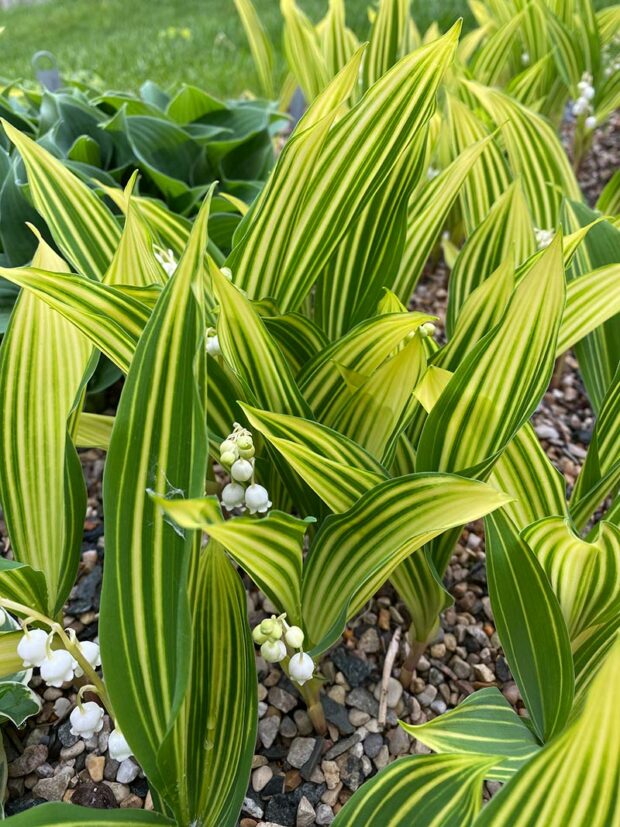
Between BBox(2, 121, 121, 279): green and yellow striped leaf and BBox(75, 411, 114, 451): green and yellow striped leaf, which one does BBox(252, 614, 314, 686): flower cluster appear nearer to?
BBox(75, 411, 114, 451): green and yellow striped leaf

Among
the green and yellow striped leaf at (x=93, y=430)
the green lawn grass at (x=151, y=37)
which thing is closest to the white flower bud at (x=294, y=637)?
the green and yellow striped leaf at (x=93, y=430)

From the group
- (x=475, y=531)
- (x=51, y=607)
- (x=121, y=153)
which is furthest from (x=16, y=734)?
(x=121, y=153)

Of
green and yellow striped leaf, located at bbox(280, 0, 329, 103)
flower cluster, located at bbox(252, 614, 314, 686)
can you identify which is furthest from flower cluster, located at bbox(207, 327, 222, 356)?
green and yellow striped leaf, located at bbox(280, 0, 329, 103)

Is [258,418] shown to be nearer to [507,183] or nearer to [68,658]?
[68,658]

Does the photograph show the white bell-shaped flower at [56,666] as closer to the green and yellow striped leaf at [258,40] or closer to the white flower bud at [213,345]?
the white flower bud at [213,345]

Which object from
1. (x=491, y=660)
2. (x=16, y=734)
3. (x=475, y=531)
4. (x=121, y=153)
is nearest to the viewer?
(x=16, y=734)
